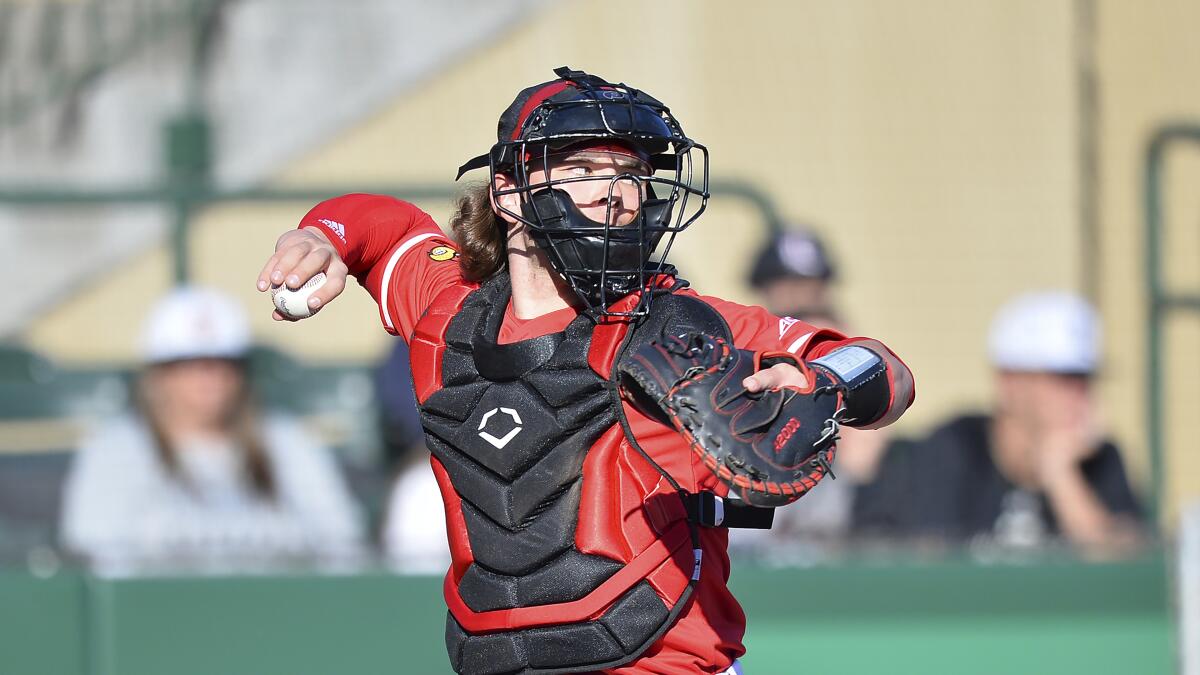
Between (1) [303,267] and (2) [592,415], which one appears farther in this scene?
(1) [303,267]

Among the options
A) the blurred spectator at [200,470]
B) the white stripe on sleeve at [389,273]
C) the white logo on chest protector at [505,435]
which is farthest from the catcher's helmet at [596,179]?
the blurred spectator at [200,470]

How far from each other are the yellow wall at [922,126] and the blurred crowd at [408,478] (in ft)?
10.0

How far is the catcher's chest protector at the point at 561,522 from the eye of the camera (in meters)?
2.78

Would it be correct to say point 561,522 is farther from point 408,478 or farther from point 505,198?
point 408,478

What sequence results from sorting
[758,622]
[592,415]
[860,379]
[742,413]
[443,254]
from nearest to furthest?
[742,413] → [860,379] → [592,415] → [443,254] → [758,622]

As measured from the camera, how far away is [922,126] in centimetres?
913

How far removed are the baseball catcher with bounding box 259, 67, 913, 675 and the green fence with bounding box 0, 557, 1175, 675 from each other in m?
2.22

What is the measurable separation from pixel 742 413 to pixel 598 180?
22.9 inches

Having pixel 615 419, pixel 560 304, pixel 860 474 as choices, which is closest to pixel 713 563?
pixel 615 419

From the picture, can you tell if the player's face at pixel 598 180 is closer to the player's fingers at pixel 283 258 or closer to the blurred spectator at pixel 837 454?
the player's fingers at pixel 283 258

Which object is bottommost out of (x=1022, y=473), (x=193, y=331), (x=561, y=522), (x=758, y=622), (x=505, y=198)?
(x=758, y=622)

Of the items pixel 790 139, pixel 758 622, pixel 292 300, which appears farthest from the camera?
pixel 790 139

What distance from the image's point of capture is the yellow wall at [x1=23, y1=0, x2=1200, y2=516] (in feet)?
29.4

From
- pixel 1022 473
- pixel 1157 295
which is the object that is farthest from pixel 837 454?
pixel 1157 295
